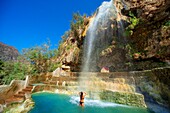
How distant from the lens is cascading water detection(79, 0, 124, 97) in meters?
20.1

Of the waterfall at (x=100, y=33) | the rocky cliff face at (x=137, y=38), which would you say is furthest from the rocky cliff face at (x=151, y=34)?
the waterfall at (x=100, y=33)

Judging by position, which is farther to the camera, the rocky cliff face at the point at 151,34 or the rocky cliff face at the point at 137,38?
the rocky cliff face at the point at 137,38

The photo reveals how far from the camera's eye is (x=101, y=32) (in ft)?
72.6

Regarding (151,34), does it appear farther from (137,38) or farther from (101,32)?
(101,32)

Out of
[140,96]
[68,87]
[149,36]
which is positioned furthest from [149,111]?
[149,36]

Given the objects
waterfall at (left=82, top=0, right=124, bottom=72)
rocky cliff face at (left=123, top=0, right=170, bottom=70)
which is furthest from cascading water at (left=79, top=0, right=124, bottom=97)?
rocky cliff face at (left=123, top=0, right=170, bottom=70)

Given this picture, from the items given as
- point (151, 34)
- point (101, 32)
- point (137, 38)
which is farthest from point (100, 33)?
point (151, 34)

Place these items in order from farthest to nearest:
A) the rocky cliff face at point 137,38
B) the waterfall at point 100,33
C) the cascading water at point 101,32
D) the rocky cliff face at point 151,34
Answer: the waterfall at point 100,33, the cascading water at point 101,32, the rocky cliff face at point 137,38, the rocky cliff face at point 151,34

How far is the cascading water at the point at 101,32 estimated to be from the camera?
20.1m

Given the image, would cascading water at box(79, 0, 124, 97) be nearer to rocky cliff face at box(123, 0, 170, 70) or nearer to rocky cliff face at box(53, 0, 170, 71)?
rocky cliff face at box(53, 0, 170, 71)

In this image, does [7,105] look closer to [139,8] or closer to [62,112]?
[62,112]

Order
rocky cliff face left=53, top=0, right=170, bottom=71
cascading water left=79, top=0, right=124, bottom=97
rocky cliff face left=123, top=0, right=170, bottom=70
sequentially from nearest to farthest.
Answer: rocky cliff face left=123, top=0, right=170, bottom=70
rocky cliff face left=53, top=0, right=170, bottom=71
cascading water left=79, top=0, right=124, bottom=97

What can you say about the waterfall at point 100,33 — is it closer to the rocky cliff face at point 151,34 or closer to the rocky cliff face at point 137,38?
the rocky cliff face at point 137,38

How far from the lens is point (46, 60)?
21906 mm
